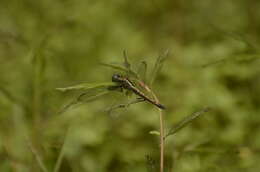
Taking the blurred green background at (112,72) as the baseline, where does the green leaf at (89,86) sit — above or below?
below

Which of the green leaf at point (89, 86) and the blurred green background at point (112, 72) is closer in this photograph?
the green leaf at point (89, 86)

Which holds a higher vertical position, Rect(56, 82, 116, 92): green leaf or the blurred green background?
the blurred green background

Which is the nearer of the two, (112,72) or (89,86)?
(89,86)

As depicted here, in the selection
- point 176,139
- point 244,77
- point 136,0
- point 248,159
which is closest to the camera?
point 248,159

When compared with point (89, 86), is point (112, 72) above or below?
above

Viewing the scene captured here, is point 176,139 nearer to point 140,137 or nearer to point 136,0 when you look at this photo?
point 140,137

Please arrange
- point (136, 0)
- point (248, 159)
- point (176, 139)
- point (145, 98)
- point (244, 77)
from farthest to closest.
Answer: point (136, 0)
point (244, 77)
point (176, 139)
point (248, 159)
point (145, 98)

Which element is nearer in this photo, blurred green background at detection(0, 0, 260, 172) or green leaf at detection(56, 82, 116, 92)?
green leaf at detection(56, 82, 116, 92)

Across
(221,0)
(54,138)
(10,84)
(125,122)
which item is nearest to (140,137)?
(125,122)
